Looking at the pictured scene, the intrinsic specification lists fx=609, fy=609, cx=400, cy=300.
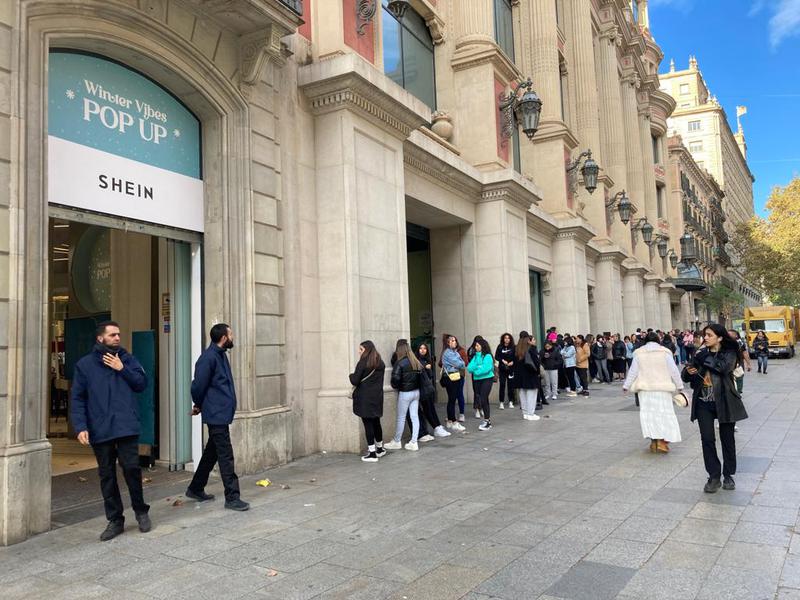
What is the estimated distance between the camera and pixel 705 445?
6137 mm

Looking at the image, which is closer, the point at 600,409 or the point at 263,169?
the point at 263,169

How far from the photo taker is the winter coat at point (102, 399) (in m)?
5.02

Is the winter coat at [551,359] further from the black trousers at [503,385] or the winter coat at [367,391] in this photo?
the winter coat at [367,391]

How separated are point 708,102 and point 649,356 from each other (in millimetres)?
87305

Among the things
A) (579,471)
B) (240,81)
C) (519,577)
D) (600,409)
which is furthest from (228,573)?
(600,409)

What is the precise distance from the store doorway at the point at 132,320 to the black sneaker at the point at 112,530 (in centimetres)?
137

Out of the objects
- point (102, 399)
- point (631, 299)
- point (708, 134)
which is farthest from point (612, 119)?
point (708, 134)

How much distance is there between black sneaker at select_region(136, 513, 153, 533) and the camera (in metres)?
5.14

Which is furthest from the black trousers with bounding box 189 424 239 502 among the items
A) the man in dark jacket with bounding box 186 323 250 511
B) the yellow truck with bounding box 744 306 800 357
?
the yellow truck with bounding box 744 306 800 357

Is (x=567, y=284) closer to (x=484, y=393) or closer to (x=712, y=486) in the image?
(x=484, y=393)

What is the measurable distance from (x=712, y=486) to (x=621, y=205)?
67.8ft

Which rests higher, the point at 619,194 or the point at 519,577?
the point at 619,194

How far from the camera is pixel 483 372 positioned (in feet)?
34.9

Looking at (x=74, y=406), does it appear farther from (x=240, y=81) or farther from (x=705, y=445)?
(x=705, y=445)
